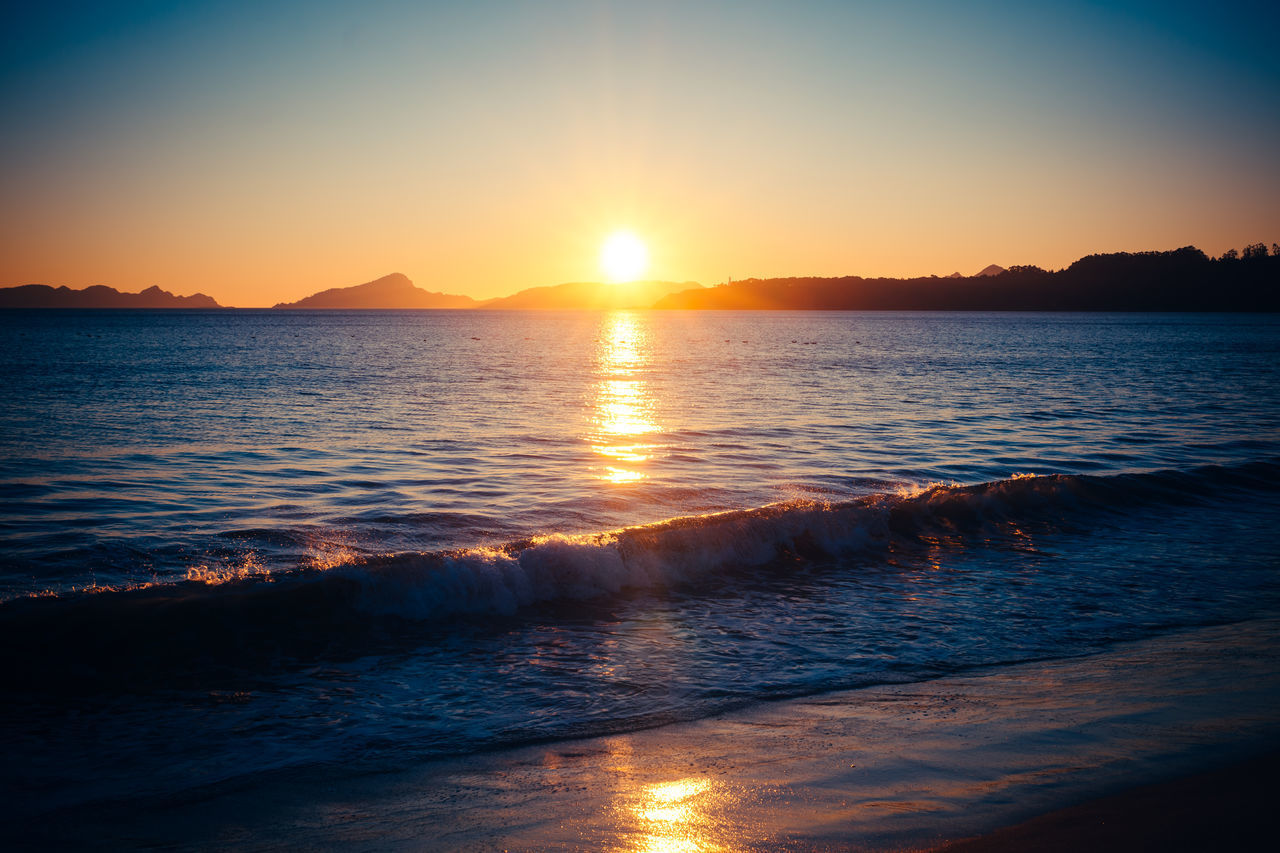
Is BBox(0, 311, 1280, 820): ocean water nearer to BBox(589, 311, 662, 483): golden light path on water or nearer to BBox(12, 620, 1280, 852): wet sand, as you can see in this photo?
BBox(589, 311, 662, 483): golden light path on water

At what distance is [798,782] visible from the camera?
6.00 meters

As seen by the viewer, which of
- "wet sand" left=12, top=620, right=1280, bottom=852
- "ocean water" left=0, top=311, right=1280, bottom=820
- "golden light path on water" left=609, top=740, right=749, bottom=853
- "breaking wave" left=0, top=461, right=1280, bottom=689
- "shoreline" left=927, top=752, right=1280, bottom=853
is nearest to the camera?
"shoreline" left=927, top=752, right=1280, bottom=853

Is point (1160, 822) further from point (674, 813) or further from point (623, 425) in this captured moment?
point (623, 425)

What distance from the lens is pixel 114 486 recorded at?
17.3 meters

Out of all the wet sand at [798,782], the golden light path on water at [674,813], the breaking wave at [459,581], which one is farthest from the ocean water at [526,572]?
the golden light path on water at [674,813]

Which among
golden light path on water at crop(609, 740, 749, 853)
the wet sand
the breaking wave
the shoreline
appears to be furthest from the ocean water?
the shoreline

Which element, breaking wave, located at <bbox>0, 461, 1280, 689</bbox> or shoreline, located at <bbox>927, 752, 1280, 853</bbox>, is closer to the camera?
shoreline, located at <bbox>927, 752, 1280, 853</bbox>

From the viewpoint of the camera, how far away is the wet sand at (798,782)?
208 inches

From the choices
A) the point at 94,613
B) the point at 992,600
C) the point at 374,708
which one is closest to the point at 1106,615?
the point at 992,600

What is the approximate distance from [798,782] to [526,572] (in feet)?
21.4

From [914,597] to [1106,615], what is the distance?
2.43 meters

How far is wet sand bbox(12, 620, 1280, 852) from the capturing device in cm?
528

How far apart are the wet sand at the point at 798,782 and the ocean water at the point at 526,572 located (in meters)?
0.48

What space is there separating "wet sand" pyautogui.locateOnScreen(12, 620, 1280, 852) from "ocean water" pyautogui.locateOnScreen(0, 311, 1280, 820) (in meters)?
0.48
